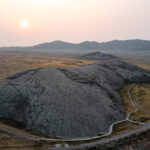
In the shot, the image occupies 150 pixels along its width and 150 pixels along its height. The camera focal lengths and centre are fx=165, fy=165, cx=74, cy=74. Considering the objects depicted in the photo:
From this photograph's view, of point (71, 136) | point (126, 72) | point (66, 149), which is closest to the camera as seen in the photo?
point (66, 149)

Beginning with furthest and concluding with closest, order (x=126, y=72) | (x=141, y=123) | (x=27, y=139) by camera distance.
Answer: (x=126, y=72) < (x=141, y=123) < (x=27, y=139)

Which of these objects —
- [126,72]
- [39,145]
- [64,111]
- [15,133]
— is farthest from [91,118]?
[126,72]

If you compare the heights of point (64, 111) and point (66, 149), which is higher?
point (64, 111)

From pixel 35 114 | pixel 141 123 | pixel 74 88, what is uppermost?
pixel 74 88

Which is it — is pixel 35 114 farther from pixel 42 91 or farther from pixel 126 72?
pixel 126 72

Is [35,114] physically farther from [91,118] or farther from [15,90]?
[91,118]

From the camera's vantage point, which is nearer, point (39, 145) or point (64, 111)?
point (39, 145)

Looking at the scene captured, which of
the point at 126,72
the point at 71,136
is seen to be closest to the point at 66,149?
the point at 71,136
